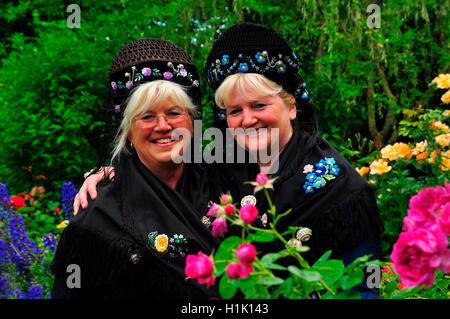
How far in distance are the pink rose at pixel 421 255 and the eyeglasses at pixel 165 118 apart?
129 cm

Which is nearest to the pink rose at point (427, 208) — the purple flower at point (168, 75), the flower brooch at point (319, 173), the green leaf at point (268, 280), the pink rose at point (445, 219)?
the pink rose at point (445, 219)

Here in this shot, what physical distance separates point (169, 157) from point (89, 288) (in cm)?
54

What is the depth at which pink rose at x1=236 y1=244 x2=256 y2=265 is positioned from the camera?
2.94 feet

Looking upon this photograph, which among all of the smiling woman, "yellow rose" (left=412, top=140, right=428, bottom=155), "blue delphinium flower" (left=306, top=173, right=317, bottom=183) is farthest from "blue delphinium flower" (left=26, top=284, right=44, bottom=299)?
"yellow rose" (left=412, top=140, right=428, bottom=155)

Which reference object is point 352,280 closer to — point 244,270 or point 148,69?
point 244,270

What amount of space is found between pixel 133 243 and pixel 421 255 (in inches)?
49.1

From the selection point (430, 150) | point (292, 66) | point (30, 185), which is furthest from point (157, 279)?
point (30, 185)

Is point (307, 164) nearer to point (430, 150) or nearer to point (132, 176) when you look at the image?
point (132, 176)

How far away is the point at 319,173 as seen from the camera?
2039 mm

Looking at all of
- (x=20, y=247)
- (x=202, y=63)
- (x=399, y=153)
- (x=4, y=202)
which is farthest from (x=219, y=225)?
(x=202, y=63)

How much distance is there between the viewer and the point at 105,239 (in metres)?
1.98

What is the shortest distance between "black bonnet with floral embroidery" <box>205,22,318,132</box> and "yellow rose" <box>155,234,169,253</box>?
0.54 metres

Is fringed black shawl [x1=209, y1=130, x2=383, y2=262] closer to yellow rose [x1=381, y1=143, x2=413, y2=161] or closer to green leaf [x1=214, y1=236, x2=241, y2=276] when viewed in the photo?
green leaf [x1=214, y1=236, x2=241, y2=276]

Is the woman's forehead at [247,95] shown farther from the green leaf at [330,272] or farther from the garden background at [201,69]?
the garden background at [201,69]
